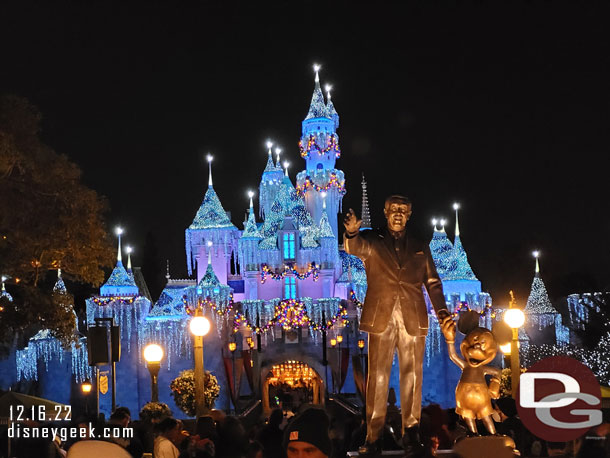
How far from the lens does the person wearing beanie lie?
15.9 ft

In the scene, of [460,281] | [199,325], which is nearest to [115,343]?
[199,325]

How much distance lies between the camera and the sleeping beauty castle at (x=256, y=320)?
39.9 metres

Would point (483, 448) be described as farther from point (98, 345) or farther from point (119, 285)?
point (119, 285)

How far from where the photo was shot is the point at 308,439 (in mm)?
4855

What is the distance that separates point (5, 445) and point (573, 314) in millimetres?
34381

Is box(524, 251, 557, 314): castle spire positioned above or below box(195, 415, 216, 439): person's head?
above

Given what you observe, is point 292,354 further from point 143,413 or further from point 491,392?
point 491,392

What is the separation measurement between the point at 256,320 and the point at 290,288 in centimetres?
320

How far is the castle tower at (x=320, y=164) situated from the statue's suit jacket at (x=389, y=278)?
125 feet

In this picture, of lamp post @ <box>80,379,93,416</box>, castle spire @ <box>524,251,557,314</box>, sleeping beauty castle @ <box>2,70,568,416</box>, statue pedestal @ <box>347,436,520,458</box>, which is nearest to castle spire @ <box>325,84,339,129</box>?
sleeping beauty castle @ <box>2,70,568,416</box>

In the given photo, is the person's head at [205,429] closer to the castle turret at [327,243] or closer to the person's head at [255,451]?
the person's head at [255,451]

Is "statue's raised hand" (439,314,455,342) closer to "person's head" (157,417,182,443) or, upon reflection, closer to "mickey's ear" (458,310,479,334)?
"mickey's ear" (458,310,479,334)

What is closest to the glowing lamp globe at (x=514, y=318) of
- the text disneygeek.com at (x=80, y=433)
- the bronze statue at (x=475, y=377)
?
the bronze statue at (x=475, y=377)

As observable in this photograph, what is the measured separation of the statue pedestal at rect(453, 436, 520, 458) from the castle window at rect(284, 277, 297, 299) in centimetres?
3570
